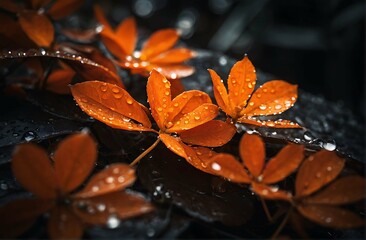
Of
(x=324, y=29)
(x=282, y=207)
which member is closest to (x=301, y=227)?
(x=282, y=207)

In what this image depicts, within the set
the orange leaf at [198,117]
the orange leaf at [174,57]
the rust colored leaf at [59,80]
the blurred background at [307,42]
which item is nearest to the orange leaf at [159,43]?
the orange leaf at [174,57]

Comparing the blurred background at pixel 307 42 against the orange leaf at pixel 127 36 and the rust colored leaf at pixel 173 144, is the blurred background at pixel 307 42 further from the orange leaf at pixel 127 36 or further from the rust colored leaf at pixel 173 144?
the rust colored leaf at pixel 173 144

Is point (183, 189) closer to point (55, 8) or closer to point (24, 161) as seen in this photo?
point (24, 161)

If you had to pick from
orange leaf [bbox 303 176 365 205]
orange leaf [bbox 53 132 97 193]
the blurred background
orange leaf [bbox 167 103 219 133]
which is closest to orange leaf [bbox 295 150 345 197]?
orange leaf [bbox 303 176 365 205]

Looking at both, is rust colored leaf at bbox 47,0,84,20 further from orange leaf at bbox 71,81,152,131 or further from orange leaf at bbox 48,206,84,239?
orange leaf at bbox 48,206,84,239

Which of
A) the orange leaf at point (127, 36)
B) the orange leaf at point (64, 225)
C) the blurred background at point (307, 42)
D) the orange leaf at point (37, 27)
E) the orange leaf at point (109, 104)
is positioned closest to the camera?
the orange leaf at point (64, 225)

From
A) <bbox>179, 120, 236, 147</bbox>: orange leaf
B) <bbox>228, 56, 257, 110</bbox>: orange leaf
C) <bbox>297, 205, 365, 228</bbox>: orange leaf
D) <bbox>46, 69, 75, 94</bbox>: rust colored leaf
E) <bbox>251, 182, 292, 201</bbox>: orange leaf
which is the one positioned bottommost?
<bbox>297, 205, 365, 228</bbox>: orange leaf
